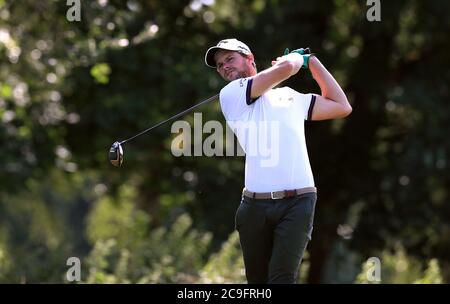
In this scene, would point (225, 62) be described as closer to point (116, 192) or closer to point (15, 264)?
point (15, 264)

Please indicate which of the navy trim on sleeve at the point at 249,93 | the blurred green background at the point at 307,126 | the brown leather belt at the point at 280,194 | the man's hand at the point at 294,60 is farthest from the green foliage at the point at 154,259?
the man's hand at the point at 294,60

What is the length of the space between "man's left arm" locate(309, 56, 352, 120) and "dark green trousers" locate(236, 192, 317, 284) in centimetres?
55

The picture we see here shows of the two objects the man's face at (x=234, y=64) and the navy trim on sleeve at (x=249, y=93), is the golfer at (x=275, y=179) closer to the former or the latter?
the navy trim on sleeve at (x=249, y=93)

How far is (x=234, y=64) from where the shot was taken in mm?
6039

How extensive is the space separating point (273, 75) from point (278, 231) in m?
0.91

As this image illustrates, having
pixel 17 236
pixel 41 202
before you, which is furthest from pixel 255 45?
pixel 17 236

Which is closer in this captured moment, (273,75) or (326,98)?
(273,75)

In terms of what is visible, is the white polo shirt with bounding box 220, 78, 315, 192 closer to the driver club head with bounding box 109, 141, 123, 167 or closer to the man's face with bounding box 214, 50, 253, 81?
the man's face with bounding box 214, 50, 253, 81

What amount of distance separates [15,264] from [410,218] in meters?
7.42

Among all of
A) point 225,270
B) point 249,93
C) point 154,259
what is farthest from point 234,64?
point 154,259

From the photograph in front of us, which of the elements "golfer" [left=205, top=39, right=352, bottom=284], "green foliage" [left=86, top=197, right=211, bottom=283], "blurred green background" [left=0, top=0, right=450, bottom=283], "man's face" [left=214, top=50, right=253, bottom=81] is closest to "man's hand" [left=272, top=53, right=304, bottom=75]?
"golfer" [left=205, top=39, right=352, bottom=284]

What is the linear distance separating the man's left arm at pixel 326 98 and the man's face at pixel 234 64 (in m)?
0.40

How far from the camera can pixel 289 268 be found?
18.5 feet

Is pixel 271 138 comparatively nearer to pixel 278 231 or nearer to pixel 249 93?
pixel 249 93
